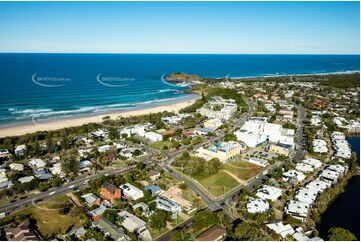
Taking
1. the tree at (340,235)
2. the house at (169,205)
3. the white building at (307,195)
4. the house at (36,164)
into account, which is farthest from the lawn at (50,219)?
the white building at (307,195)

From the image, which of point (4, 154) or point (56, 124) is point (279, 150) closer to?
point (4, 154)

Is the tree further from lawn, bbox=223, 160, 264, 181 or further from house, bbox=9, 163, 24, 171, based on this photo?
house, bbox=9, 163, 24, 171

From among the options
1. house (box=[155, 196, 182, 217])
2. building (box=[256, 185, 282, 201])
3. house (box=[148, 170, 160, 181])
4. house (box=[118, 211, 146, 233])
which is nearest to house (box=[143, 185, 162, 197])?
house (box=[155, 196, 182, 217])

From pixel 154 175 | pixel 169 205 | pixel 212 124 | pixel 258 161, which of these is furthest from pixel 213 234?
pixel 212 124

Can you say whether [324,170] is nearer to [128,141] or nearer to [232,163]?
[232,163]

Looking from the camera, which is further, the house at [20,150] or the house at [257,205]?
the house at [20,150]

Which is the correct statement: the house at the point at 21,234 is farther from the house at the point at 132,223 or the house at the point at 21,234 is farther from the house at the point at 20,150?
the house at the point at 20,150
